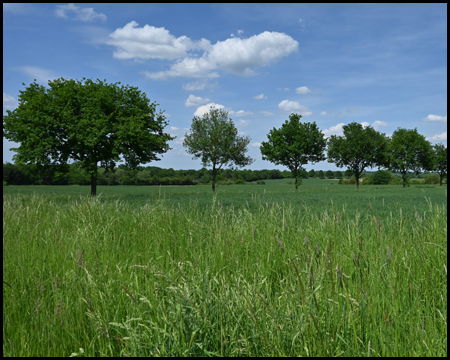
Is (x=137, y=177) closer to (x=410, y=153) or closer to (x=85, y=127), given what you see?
(x=85, y=127)

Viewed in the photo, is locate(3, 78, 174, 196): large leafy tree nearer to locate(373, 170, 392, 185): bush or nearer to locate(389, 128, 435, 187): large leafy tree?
locate(389, 128, 435, 187): large leafy tree

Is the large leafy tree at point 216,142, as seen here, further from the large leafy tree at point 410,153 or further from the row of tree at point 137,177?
the large leafy tree at point 410,153

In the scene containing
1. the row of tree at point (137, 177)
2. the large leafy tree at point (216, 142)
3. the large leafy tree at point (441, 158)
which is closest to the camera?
the large leafy tree at point (216, 142)

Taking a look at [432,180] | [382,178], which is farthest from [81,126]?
[432,180]

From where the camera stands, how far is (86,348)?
→ 235 cm

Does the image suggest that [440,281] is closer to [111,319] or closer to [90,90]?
[111,319]

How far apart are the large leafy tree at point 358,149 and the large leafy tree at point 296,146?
8453mm

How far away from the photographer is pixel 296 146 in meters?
43.4

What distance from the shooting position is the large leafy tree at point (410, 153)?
171 ft

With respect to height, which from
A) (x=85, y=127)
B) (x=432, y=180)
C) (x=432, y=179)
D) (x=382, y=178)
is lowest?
(x=432, y=180)

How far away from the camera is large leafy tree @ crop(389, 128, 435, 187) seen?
52.1m

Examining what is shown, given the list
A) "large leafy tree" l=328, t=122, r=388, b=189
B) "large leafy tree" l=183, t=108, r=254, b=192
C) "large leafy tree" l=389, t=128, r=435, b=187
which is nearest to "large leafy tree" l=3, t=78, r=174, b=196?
"large leafy tree" l=183, t=108, r=254, b=192

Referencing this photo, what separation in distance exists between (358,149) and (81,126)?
145 ft

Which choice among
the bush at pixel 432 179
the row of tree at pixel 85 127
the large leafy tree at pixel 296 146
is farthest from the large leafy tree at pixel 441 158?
the row of tree at pixel 85 127
